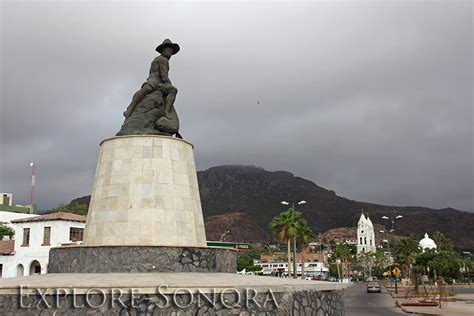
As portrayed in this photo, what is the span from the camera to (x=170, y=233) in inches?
584

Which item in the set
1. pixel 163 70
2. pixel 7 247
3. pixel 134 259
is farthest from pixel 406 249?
pixel 134 259

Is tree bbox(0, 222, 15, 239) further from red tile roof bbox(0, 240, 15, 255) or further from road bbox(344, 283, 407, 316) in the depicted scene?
road bbox(344, 283, 407, 316)

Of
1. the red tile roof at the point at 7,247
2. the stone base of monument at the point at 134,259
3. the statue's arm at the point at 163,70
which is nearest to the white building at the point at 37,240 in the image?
the red tile roof at the point at 7,247

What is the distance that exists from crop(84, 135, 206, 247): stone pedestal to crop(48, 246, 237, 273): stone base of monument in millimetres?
668

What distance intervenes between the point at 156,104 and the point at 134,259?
668 centimetres

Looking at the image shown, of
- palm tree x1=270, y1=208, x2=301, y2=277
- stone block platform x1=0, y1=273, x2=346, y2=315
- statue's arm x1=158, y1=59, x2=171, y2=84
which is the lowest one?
stone block platform x1=0, y1=273, x2=346, y2=315

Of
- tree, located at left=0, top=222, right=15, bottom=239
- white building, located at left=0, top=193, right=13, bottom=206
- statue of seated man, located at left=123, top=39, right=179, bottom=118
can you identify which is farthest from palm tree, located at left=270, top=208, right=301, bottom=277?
white building, located at left=0, top=193, right=13, bottom=206

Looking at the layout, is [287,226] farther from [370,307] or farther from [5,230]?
[5,230]

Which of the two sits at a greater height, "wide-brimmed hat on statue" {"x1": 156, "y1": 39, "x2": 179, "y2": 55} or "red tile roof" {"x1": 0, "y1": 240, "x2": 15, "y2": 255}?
"wide-brimmed hat on statue" {"x1": 156, "y1": 39, "x2": 179, "y2": 55}

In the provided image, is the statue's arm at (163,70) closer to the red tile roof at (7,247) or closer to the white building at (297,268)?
the red tile roof at (7,247)

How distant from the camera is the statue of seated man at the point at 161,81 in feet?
58.5

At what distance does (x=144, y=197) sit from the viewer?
15.1m

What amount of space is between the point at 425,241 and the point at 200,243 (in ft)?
386

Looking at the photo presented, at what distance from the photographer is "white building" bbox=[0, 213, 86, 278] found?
42750 mm
